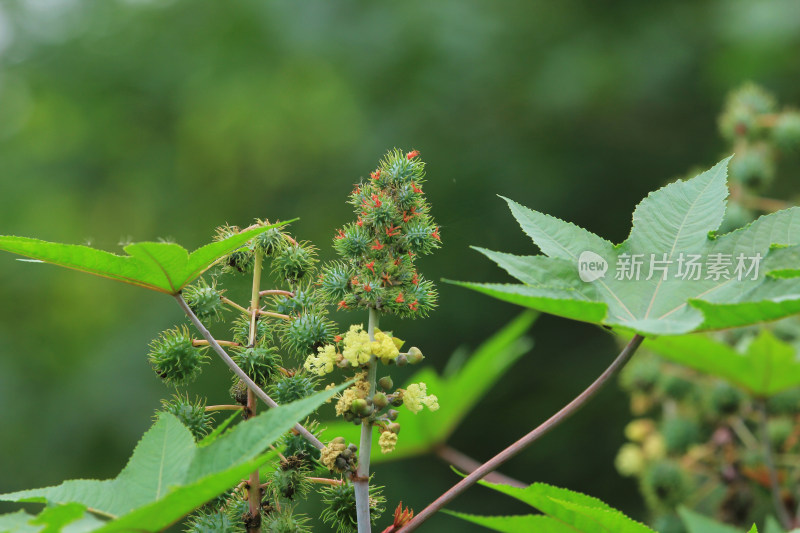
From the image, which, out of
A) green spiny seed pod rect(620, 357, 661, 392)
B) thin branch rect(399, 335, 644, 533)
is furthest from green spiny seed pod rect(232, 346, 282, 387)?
green spiny seed pod rect(620, 357, 661, 392)

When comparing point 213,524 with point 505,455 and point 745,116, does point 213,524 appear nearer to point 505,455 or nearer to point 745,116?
point 505,455

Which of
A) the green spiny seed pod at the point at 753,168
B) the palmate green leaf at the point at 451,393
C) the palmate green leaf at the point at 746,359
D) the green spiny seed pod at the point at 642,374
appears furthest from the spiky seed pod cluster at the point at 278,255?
the green spiny seed pod at the point at 753,168

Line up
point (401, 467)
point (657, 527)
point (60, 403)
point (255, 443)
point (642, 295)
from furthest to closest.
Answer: point (60, 403) → point (401, 467) → point (657, 527) → point (642, 295) → point (255, 443)

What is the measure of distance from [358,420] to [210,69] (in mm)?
5860

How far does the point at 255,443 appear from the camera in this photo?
0.72 metres

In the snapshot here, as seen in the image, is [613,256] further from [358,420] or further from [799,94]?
[799,94]

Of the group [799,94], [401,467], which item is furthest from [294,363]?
[799,94]

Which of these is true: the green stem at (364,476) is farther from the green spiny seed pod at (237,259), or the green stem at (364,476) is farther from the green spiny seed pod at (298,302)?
the green spiny seed pod at (237,259)

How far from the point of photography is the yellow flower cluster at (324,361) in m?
0.85

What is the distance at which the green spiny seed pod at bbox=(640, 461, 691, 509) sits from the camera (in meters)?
1.98

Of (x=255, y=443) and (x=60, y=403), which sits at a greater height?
(x=60, y=403)

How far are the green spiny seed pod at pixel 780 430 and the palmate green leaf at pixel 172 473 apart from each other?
1.59 metres

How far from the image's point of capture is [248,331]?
93 centimetres

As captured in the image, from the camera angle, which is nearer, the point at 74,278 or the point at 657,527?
the point at 657,527
